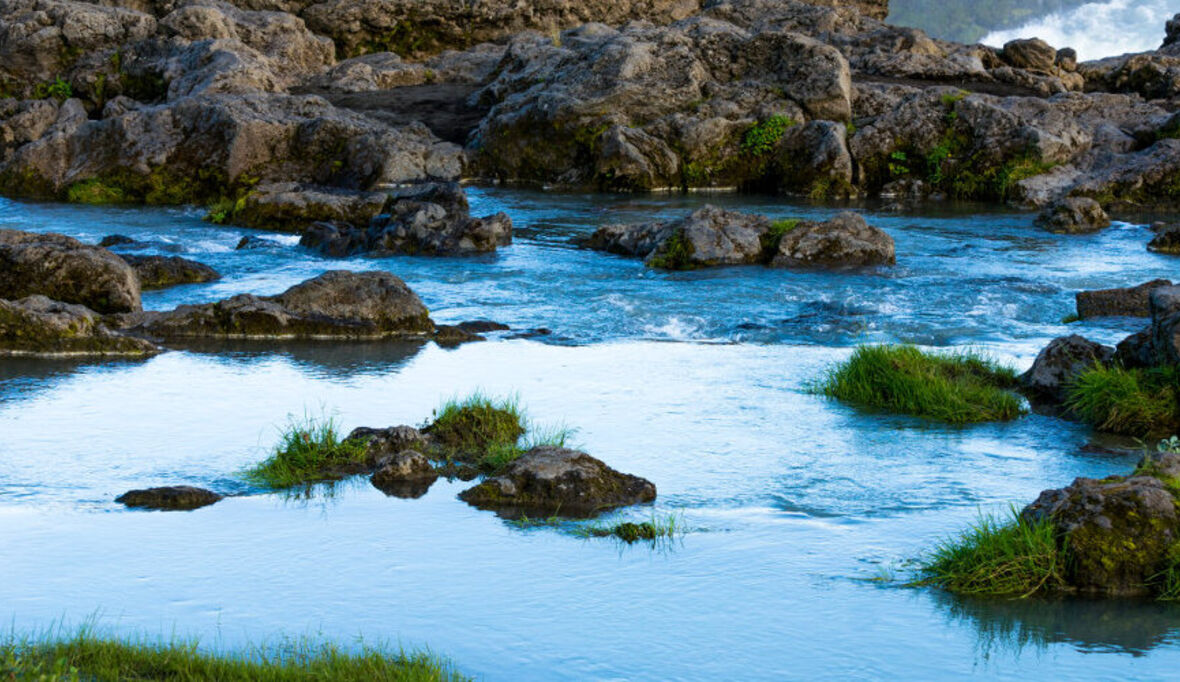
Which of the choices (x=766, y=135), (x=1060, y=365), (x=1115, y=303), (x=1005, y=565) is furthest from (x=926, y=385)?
(x=766, y=135)

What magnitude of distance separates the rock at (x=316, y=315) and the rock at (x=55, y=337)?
0.97 metres

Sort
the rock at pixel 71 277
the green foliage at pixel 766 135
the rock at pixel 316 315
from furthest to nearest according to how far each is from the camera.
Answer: the green foliage at pixel 766 135
the rock at pixel 71 277
the rock at pixel 316 315

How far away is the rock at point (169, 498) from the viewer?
7691mm

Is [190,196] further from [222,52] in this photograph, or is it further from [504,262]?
[504,262]

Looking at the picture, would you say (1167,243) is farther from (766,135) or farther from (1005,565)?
(1005,565)

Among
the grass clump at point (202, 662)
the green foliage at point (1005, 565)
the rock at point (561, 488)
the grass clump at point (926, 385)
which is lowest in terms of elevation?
the grass clump at point (202, 662)

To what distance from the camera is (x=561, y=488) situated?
7.89 meters

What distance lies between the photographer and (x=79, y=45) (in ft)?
128

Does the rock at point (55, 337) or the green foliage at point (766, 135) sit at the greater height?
the green foliage at point (766, 135)

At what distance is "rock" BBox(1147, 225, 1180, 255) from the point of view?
21.0 meters

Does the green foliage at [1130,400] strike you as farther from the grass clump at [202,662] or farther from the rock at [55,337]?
the rock at [55,337]

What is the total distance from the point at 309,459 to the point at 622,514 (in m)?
2.22

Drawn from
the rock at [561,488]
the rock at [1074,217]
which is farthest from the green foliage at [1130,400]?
the rock at [1074,217]

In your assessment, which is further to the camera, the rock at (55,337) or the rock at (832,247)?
the rock at (832,247)
